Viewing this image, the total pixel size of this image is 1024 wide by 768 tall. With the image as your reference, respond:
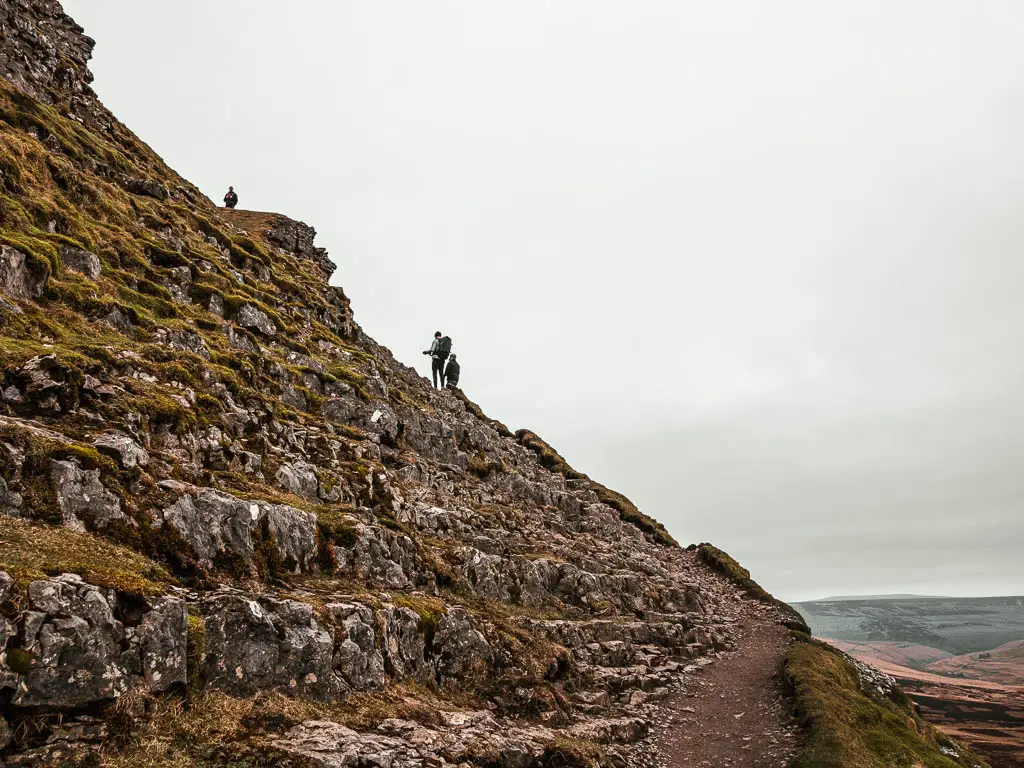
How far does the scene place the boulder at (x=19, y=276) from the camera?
2311 centimetres

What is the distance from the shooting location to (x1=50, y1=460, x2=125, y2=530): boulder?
49.4 feet

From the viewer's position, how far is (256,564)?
18.9 meters

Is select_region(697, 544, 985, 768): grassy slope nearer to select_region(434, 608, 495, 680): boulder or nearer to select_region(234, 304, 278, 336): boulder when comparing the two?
select_region(434, 608, 495, 680): boulder

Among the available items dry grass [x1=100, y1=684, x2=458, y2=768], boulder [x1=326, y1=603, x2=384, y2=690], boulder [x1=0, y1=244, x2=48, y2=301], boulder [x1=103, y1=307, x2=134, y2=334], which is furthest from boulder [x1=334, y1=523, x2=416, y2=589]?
boulder [x1=0, y1=244, x2=48, y2=301]

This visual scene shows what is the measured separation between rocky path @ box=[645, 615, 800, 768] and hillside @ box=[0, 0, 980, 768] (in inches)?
15.1

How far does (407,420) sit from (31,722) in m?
38.6

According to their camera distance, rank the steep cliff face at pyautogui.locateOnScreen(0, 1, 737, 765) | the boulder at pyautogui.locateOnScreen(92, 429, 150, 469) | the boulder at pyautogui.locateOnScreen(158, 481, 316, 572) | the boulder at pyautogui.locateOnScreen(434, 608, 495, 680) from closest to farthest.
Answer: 1. the steep cliff face at pyautogui.locateOnScreen(0, 1, 737, 765)
2. the boulder at pyautogui.locateOnScreen(92, 429, 150, 469)
3. the boulder at pyautogui.locateOnScreen(158, 481, 316, 572)
4. the boulder at pyautogui.locateOnScreen(434, 608, 495, 680)

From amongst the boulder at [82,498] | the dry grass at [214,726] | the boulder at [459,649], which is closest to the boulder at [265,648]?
the dry grass at [214,726]

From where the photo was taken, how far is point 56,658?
35.7ft

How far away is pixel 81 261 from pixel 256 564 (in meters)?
23.9

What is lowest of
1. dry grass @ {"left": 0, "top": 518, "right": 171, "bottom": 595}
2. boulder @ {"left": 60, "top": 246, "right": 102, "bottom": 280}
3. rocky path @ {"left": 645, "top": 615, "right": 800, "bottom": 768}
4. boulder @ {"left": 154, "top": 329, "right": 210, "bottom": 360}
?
rocky path @ {"left": 645, "top": 615, "right": 800, "bottom": 768}

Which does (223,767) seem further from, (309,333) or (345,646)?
(309,333)

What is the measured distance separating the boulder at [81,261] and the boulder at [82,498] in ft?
66.8

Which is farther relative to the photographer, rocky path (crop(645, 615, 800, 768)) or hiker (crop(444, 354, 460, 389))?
hiker (crop(444, 354, 460, 389))
